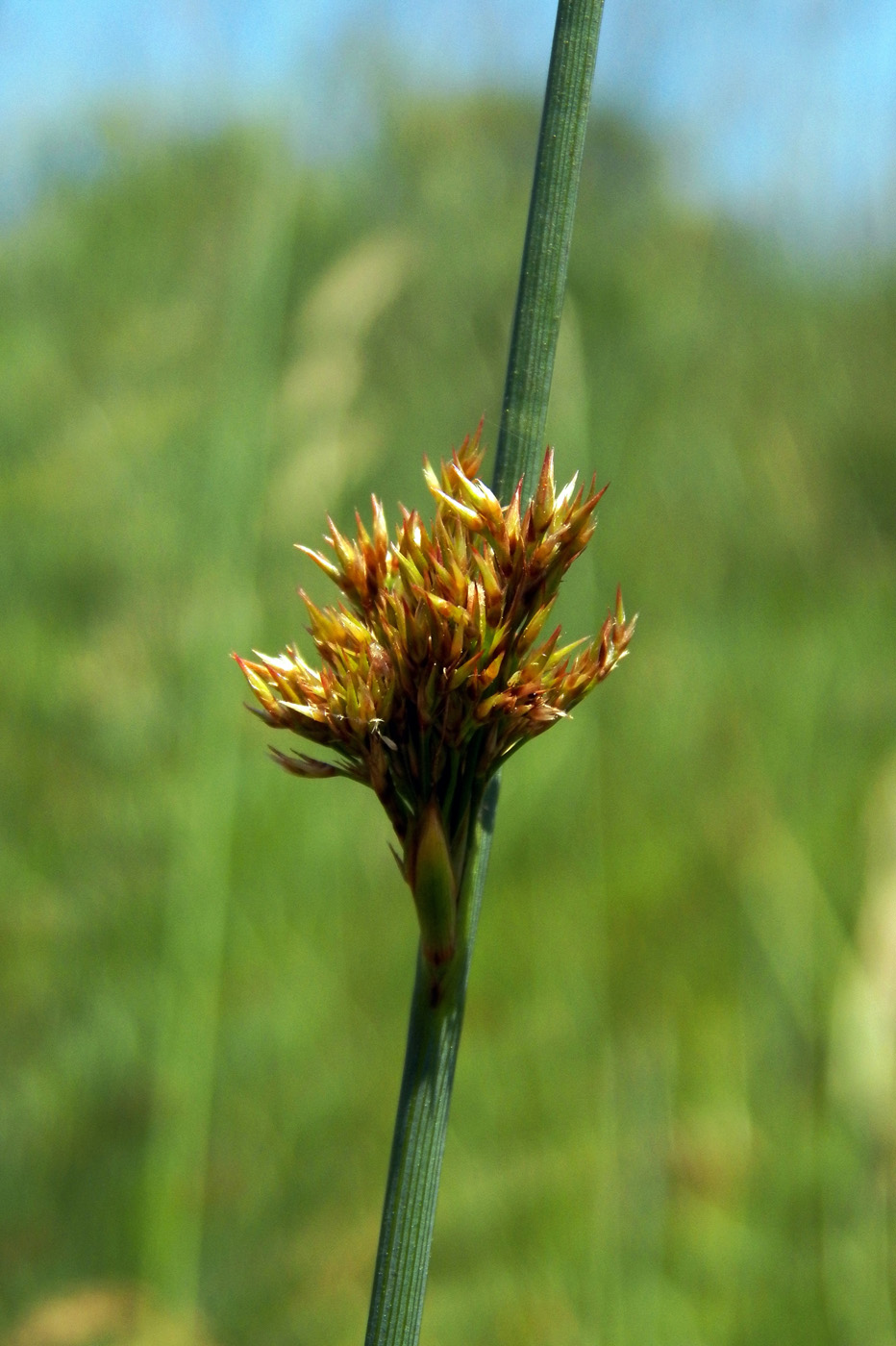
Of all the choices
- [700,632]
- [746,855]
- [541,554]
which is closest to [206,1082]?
[746,855]

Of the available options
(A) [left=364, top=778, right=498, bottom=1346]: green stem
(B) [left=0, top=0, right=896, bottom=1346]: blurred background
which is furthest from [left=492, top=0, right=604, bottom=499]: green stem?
(B) [left=0, top=0, right=896, bottom=1346]: blurred background

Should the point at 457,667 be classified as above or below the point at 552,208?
below

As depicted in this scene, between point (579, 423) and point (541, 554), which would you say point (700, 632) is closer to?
point (579, 423)

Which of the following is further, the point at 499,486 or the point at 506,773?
the point at 506,773

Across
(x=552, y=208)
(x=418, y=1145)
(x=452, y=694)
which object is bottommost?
(x=418, y=1145)

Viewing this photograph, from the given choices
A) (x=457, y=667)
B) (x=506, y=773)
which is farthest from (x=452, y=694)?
→ (x=506, y=773)

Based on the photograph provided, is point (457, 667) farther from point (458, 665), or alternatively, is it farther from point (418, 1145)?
point (418, 1145)

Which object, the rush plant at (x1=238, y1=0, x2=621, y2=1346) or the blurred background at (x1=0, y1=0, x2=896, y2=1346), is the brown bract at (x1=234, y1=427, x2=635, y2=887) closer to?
the rush plant at (x1=238, y1=0, x2=621, y2=1346)
